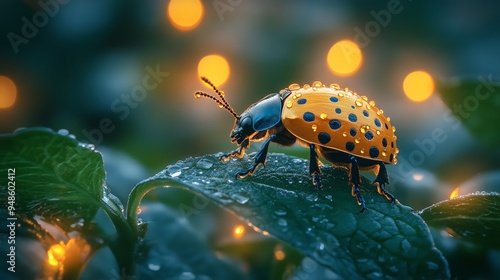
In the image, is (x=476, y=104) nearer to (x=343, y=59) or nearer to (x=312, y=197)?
(x=312, y=197)

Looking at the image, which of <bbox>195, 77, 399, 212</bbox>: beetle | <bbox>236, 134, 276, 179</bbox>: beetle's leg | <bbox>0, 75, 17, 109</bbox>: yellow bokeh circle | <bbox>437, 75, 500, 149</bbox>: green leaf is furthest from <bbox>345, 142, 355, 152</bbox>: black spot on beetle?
<bbox>0, 75, 17, 109</bbox>: yellow bokeh circle

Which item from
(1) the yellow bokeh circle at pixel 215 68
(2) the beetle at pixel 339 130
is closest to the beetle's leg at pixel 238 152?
(2) the beetle at pixel 339 130

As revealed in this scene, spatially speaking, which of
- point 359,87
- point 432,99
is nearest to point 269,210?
point 432,99

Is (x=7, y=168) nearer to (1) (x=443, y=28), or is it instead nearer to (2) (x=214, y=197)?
(2) (x=214, y=197)

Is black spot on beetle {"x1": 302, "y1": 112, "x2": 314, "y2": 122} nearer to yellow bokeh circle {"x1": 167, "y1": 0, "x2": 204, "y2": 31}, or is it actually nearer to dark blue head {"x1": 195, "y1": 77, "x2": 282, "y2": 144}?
dark blue head {"x1": 195, "y1": 77, "x2": 282, "y2": 144}

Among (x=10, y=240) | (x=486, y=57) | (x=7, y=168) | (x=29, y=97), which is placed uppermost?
(x=486, y=57)

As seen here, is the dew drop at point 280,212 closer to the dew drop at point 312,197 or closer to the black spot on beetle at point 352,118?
the dew drop at point 312,197
